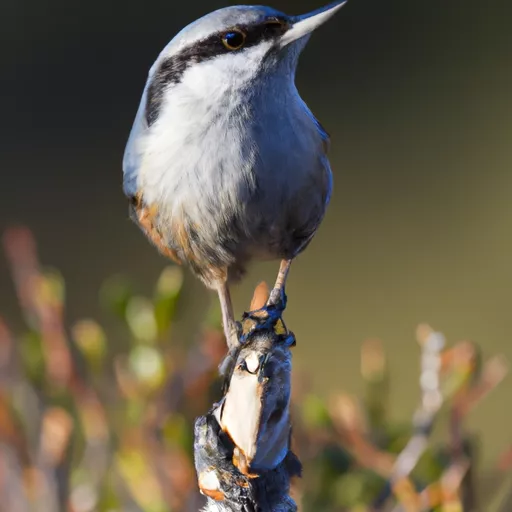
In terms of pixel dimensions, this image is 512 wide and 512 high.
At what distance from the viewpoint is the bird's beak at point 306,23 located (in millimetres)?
1354

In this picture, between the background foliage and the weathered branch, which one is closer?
the weathered branch

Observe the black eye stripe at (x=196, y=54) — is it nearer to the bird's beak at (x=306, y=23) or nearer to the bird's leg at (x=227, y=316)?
the bird's beak at (x=306, y=23)

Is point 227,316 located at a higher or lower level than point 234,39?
lower

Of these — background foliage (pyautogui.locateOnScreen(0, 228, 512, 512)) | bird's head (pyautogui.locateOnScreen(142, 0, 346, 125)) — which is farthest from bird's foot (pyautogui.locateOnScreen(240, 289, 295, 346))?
bird's head (pyautogui.locateOnScreen(142, 0, 346, 125))

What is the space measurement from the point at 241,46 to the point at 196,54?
0.08 metres

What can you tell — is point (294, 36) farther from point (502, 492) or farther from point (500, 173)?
point (500, 173)

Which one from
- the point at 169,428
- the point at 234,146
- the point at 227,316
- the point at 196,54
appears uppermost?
the point at 196,54

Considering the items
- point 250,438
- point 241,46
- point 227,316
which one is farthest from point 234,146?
point 250,438

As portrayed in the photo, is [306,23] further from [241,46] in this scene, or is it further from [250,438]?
[250,438]

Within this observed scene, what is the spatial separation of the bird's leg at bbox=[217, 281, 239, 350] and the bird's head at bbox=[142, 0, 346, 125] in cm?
28

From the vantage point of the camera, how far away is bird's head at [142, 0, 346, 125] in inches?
55.6

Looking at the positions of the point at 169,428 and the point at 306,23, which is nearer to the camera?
the point at 306,23

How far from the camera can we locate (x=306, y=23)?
1.39 m

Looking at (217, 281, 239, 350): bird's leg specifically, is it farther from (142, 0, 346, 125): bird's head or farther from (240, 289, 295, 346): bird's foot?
(142, 0, 346, 125): bird's head
